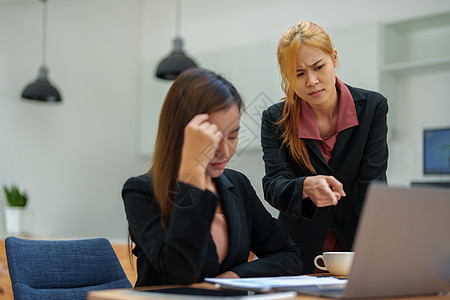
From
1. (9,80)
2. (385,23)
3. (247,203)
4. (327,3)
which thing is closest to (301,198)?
(247,203)

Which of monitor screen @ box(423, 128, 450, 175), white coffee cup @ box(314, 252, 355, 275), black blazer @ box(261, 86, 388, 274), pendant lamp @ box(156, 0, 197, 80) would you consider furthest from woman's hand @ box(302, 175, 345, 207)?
pendant lamp @ box(156, 0, 197, 80)

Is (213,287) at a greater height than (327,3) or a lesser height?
lesser

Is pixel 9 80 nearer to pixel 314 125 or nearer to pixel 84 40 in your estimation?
pixel 84 40

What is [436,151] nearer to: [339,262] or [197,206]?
[339,262]

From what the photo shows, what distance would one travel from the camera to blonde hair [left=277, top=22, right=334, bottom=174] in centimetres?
155

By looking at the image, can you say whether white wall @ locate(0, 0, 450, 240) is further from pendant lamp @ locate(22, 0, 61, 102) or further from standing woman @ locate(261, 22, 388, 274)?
standing woman @ locate(261, 22, 388, 274)

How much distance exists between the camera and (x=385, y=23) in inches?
147

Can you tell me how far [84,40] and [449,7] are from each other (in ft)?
9.93

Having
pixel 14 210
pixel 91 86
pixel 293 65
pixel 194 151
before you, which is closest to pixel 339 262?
pixel 194 151

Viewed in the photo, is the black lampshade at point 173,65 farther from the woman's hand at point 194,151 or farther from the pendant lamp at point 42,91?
the woman's hand at point 194,151

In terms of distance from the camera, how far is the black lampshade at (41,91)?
13.9 feet

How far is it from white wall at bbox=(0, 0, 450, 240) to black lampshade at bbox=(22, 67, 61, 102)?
532 millimetres

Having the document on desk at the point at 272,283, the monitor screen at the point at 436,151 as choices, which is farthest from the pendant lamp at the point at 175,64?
the document on desk at the point at 272,283

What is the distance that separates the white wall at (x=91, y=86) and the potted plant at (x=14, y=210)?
24cm
